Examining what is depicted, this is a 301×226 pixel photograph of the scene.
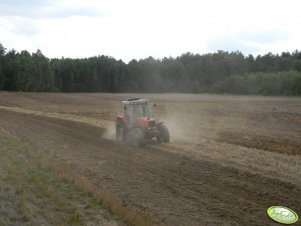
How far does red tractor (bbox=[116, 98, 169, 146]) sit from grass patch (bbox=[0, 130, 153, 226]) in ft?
16.8

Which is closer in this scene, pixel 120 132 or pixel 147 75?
pixel 120 132

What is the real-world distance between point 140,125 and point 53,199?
908 centimetres

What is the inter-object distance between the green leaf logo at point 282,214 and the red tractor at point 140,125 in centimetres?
931

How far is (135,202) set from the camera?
407 inches

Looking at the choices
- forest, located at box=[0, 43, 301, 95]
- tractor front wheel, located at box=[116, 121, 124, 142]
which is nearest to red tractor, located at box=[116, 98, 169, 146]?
tractor front wheel, located at box=[116, 121, 124, 142]

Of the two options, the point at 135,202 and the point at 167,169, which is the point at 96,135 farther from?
the point at 135,202

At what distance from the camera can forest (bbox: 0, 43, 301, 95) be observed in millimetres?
92438

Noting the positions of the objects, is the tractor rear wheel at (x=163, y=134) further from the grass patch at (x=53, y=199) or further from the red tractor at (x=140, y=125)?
the grass patch at (x=53, y=199)

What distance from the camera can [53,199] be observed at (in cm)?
989

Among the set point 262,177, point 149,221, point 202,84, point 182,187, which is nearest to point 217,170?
point 262,177

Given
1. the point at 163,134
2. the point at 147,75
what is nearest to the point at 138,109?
the point at 163,134

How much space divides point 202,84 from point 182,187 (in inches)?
3885

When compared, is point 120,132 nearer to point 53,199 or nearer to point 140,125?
point 140,125

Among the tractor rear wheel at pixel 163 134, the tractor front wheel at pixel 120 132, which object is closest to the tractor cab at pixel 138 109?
the tractor rear wheel at pixel 163 134
